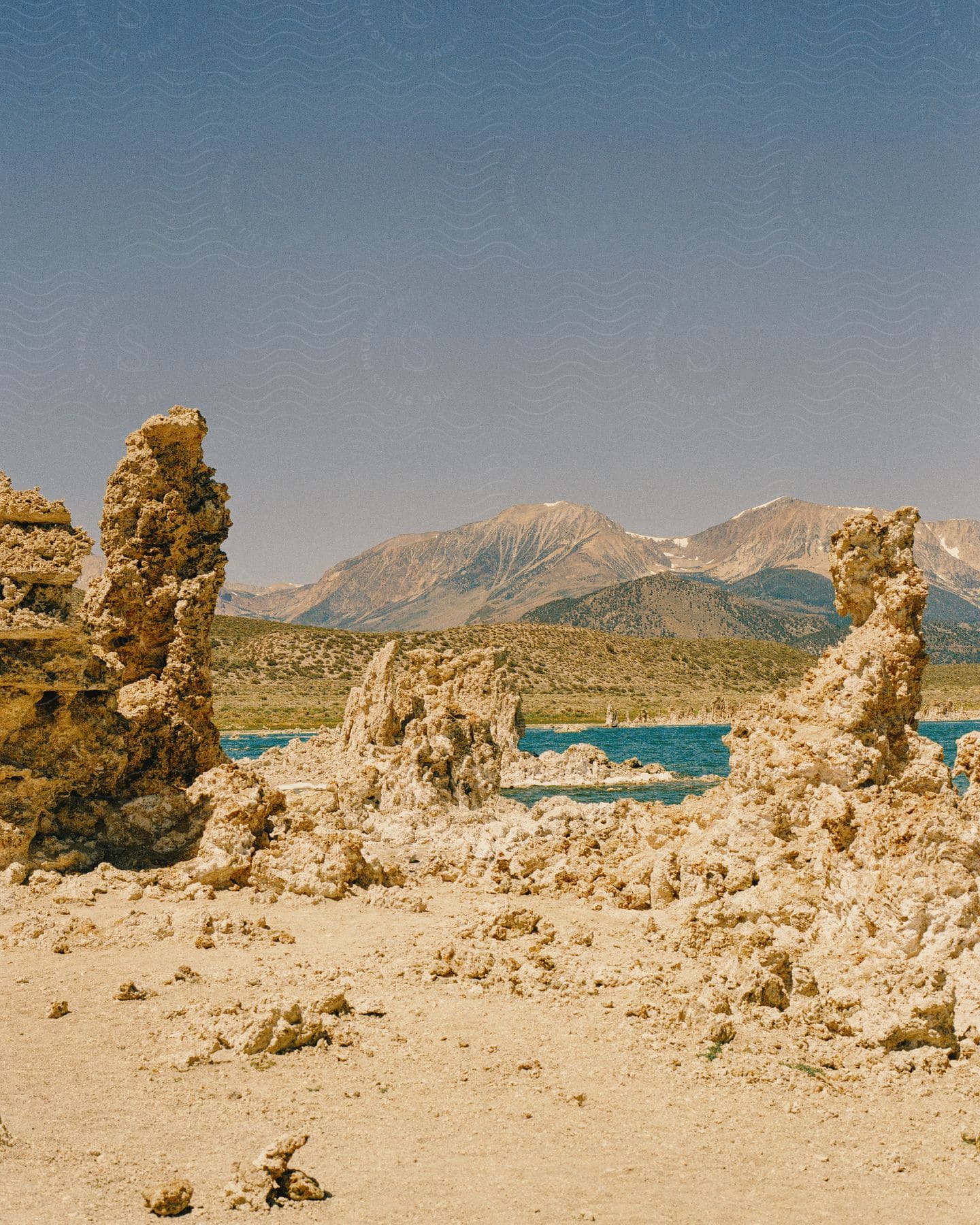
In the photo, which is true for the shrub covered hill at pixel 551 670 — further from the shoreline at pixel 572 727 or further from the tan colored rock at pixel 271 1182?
the tan colored rock at pixel 271 1182

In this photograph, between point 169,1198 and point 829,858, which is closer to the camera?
point 169,1198

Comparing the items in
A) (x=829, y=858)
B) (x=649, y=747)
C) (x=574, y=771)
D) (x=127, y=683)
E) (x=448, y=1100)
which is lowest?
(x=649, y=747)

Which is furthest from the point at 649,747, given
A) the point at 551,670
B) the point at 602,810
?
the point at 551,670

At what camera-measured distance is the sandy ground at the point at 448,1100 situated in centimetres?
582

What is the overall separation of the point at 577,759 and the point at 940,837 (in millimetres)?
24815

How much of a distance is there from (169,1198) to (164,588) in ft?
36.9

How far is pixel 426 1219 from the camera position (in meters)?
5.55

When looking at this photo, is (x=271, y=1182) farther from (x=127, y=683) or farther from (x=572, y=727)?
Result: (x=572, y=727)

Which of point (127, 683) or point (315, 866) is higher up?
point (127, 683)

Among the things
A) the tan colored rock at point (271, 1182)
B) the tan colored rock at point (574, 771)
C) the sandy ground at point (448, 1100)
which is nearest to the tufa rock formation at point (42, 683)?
the sandy ground at point (448, 1100)

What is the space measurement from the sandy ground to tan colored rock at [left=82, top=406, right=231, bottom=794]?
16.3ft

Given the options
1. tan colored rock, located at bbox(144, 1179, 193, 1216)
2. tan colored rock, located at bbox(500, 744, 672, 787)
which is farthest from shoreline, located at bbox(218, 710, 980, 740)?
tan colored rock, located at bbox(144, 1179, 193, 1216)

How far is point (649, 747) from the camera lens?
49.8 m

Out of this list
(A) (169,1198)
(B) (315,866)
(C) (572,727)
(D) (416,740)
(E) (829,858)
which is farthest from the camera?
(C) (572,727)
